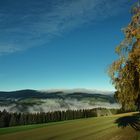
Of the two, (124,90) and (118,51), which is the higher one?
(118,51)

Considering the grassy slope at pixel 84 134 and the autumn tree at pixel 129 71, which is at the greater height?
the autumn tree at pixel 129 71

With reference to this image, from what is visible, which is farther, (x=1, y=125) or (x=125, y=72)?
(x=1, y=125)

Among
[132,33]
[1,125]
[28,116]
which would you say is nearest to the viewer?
[132,33]

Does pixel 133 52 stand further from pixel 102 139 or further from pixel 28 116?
pixel 28 116

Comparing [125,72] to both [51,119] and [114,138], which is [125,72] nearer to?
[114,138]

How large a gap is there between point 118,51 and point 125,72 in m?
3.69

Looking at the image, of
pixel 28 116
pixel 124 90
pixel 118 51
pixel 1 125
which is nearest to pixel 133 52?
pixel 118 51

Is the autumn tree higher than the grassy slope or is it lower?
higher

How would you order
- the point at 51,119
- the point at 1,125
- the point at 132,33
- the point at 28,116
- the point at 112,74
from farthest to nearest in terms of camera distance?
the point at 51,119 → the point at 28,116 → the point at 1,125 → the point at 112,74 → the point at 132,33

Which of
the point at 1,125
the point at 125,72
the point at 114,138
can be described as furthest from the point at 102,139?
the point at 1,125

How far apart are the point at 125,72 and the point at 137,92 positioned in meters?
3.60

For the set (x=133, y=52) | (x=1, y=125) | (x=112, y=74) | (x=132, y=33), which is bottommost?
(x=1, y=125)

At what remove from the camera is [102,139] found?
3741 centimetres

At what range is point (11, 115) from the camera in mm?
158125
